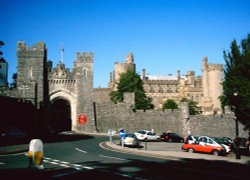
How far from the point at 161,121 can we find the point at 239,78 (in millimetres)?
20705

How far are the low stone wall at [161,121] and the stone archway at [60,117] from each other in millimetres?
7538

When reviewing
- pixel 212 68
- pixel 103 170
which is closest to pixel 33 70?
pixel 103 170

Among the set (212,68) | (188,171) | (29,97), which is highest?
(212,68)

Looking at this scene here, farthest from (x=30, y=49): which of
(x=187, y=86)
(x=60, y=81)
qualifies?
(x=187, y=86)

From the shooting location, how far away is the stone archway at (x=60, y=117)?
47094 mm

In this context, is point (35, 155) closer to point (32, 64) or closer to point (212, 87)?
point (32, 64)

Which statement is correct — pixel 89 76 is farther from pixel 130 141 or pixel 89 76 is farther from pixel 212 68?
pixel 212 68

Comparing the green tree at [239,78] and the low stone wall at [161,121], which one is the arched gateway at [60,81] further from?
the green tree at [239,78]

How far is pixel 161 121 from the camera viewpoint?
41.8 metres

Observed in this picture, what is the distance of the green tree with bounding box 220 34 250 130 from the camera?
21156 mm

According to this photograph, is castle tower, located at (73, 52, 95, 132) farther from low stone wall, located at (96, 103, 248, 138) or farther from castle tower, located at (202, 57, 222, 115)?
castle tower, located at (202, 57, 222, 115)

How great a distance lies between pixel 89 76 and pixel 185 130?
17.3m

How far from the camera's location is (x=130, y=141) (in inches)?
938

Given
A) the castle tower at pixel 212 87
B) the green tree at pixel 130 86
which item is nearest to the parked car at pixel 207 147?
the green tree at pixel 130 86
